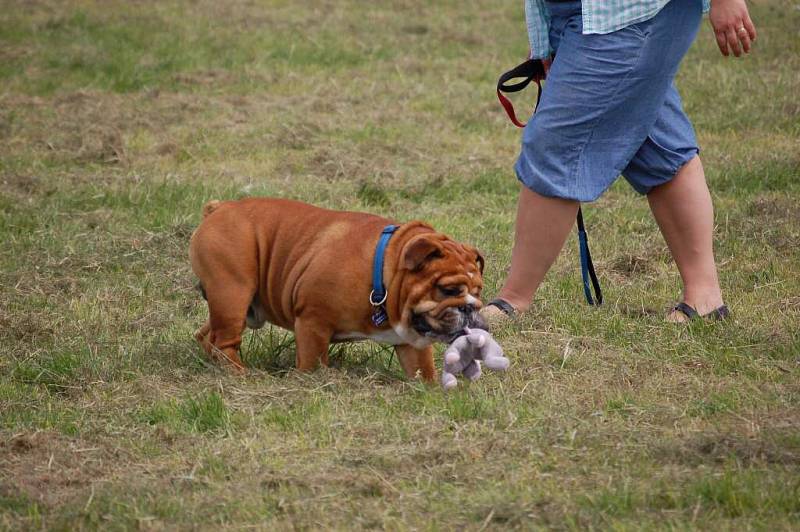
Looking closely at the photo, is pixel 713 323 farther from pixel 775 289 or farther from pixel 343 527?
pixel 343 527

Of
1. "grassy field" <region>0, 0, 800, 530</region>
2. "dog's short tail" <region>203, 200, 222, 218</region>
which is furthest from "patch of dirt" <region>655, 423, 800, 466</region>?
"dog's short tail" <region>203, 200, 222, 218</region>

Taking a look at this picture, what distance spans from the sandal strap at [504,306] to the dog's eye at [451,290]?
42.5 inches

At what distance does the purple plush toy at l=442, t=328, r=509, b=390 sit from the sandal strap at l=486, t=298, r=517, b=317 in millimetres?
985

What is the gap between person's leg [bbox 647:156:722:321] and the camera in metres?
5.57

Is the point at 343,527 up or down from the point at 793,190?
up

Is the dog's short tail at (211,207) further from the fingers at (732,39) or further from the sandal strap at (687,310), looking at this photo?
the fingers at (732,39)

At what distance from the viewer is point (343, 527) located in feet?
11.6

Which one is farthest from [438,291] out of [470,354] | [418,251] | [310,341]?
[310,341]

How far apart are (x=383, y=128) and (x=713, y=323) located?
15.0 feet

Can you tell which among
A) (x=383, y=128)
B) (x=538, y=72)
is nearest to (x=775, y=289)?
(x=538, y=72)

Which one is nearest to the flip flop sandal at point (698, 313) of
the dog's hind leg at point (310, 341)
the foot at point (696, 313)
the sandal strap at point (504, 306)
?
the foot at point (696, 313)

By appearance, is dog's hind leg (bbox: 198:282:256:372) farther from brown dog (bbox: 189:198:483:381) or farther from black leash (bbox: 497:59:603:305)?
black leash (bbox: 497:59:603:305)

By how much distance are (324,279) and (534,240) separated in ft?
3.91

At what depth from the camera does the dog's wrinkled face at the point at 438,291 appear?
175 inches
